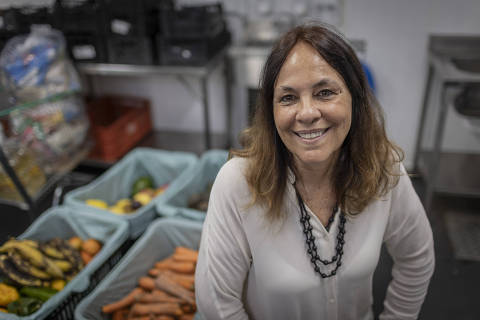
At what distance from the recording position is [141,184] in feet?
7.81

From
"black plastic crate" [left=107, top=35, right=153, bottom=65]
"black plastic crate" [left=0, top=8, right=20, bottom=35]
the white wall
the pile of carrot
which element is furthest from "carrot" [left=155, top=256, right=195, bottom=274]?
the white wall

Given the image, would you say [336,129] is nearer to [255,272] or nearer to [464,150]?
[255,272]

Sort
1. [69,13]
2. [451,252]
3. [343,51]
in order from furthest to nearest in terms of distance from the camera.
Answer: [69,13] → [451,252] → [343,51]

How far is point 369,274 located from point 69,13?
2.59m

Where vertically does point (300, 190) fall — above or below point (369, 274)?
above

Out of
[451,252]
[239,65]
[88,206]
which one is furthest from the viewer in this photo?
[239,65]

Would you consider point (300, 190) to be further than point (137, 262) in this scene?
No

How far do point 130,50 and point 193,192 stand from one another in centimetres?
121

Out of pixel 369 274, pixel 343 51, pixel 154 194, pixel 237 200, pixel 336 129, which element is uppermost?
pixel 343 51

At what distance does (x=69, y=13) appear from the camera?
108 inches

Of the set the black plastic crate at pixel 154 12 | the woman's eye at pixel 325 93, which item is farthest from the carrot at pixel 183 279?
the black plastic crate at pixel 154 12

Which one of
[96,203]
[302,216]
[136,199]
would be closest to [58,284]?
[96,203]

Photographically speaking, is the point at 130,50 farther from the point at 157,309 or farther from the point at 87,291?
the point at 157,309

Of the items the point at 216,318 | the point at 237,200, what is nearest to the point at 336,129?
the point at 237,200
